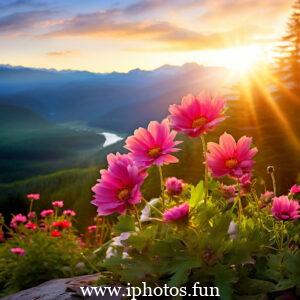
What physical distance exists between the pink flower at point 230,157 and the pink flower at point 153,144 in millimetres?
194

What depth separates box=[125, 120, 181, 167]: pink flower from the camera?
2500 mm

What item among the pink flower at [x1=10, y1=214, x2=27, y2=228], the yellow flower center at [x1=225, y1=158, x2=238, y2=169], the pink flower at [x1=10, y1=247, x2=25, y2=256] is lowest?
the pink flower at [x1=10, y1=247, x2=25, y2=256]

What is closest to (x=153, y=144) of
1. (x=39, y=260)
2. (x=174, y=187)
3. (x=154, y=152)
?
(x=154, y=152)

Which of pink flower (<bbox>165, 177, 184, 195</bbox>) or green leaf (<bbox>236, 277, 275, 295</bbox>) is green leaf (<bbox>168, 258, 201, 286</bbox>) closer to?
green leaf (<bbox>236, 277, 275, 295</bbox>)

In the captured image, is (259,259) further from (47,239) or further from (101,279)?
(47,239)

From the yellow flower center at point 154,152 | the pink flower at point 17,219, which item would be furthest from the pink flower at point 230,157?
the pink flower at point 17,219

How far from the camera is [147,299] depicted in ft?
8.72

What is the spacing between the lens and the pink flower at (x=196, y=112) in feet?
8.38

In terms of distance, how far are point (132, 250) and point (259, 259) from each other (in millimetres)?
619

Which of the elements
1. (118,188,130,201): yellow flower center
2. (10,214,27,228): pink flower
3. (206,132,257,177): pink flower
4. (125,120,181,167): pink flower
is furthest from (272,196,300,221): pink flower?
(10,214,27,228): pink flower

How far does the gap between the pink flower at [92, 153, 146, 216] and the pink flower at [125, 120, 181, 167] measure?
5cm

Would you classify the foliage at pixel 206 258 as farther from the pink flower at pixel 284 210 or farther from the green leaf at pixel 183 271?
the pink flower at pixel 284 210

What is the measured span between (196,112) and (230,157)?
259 millimetres

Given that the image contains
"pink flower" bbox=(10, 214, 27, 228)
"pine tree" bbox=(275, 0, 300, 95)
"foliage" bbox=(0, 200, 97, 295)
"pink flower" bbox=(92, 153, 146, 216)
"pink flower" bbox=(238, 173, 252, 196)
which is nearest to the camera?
"pink flower" bbox=(92, 153, 146, 216)
